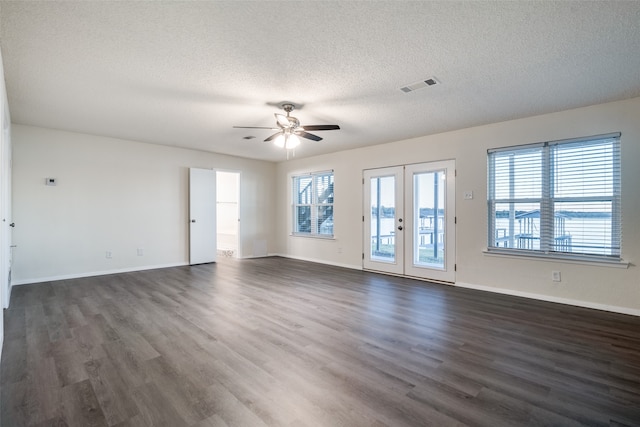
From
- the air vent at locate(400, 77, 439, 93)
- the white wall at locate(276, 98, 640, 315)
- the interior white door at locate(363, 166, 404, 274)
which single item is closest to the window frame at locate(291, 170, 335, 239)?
the white wall at locate(276, 98, 640, 315)

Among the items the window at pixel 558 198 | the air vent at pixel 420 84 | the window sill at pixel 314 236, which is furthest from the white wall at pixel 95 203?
the window at pixel 558 198

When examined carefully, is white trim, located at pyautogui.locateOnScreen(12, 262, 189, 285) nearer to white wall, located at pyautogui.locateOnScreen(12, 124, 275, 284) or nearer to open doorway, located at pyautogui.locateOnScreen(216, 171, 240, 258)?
white wall, located at pyautogui.locateOnScreen(12, 124, 275, 284)

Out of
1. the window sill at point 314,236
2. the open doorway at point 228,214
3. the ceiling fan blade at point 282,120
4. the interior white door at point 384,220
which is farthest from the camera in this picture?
the open doorway at point 228,214

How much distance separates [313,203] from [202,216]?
2546 mm

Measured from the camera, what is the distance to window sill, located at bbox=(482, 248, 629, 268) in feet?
12.1

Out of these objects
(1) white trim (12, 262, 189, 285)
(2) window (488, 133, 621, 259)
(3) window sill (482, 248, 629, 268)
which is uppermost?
(2) window (488, 133, 621, 259)

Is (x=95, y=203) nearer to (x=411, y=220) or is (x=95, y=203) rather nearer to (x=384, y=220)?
(x=384, y=220)

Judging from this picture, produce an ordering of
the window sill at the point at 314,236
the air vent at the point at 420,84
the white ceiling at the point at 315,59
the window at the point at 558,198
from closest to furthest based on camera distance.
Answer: the white ceiling at the point at 315,59 → the air vent at the point at 420,84 → the window at the point at 558,198 → the window sill at the point at 314,236

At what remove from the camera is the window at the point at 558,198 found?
380 centimetres

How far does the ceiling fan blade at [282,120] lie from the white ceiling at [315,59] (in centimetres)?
17

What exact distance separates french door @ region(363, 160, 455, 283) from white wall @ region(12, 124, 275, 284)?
382 centimetres

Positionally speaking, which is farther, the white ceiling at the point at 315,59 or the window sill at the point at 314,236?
the window sill at the point at 314,236

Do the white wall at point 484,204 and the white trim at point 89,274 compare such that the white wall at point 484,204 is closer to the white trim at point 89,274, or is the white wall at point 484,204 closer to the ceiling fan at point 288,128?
the ceiling fan at point 288,128

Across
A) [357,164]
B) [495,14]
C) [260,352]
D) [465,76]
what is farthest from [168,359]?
[357,164]
